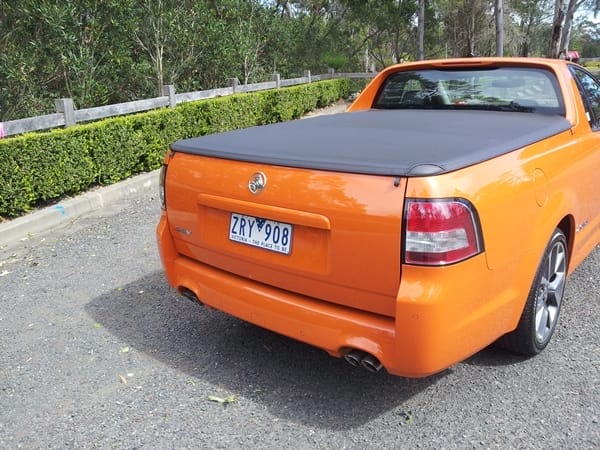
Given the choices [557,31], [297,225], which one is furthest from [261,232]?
[557,31]

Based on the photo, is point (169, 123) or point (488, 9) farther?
point (488, 9)

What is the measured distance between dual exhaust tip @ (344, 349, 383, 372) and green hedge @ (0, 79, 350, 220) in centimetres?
499

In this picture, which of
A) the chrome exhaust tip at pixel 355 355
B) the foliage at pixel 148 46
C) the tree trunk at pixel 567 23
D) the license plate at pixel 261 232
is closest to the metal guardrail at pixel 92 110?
the foliage at pixel 148 46

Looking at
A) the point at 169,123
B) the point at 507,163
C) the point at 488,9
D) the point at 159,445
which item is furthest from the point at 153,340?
the point at 488,9

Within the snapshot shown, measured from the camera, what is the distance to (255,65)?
15805mm

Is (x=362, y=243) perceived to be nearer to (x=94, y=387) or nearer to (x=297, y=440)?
(x=297, y=440)

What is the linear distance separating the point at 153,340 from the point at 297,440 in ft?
4.55

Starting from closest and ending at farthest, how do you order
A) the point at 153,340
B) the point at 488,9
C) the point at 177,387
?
the point at 177,387 → the point at 153,340 → the point at 488,9

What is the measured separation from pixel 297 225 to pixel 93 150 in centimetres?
564

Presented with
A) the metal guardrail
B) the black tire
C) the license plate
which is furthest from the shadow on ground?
the metal guardrail

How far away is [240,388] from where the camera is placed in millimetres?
3037

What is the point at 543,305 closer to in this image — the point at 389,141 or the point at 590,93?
the point at 389,141

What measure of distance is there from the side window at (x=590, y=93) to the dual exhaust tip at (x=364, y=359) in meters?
2.50

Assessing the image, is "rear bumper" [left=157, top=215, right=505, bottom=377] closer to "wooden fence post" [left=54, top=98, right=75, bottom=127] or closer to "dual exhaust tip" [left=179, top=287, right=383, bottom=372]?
"dual exhaust tip" [left=179, top=287, right=383, bottom=372]
